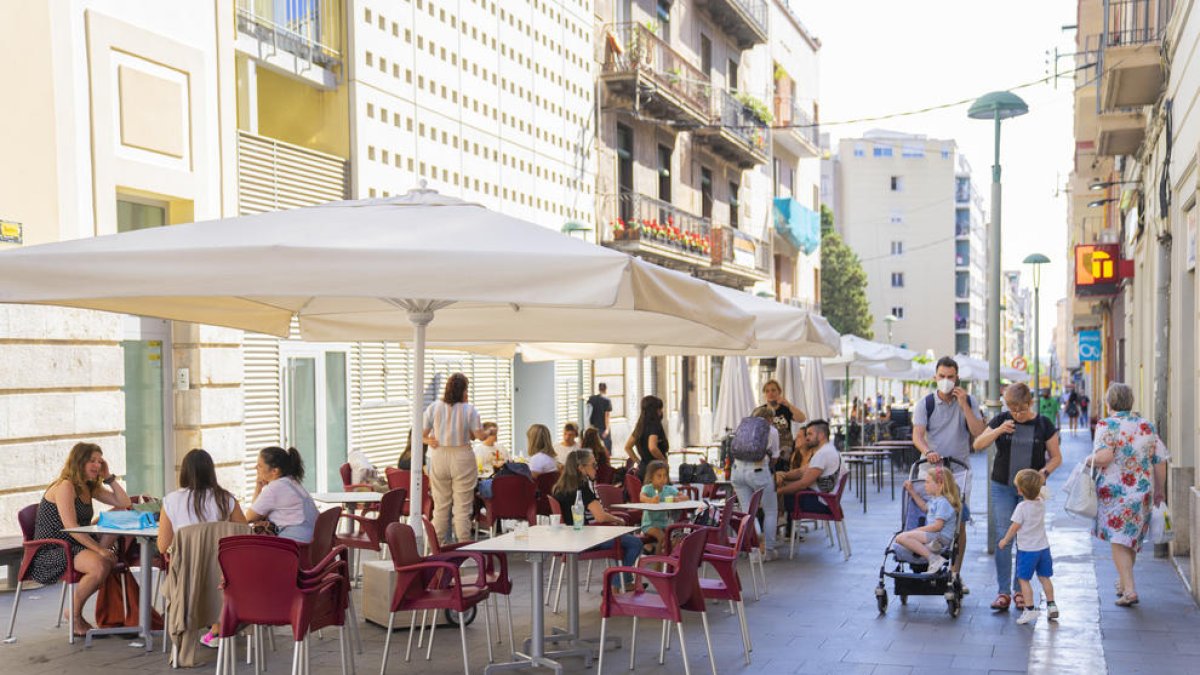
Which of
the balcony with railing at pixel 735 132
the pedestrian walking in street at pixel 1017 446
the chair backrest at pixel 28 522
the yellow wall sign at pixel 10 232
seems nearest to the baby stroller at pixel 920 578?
the pedestrian walking in street at pixel 1017 446

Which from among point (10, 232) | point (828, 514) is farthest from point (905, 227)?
point (10, 232)

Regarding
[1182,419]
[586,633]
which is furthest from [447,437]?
[1182,419]

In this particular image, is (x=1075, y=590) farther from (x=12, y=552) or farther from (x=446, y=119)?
(x=446, y=119)

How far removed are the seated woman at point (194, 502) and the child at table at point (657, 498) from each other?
3.67 m

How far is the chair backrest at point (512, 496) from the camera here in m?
10.9

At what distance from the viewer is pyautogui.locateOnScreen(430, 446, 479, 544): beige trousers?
37.6 ft

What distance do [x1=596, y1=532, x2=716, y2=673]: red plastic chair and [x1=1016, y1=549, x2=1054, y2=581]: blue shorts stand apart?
9.57 ft

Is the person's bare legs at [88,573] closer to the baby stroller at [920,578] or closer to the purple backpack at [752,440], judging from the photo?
the baby stroller at [920,578]

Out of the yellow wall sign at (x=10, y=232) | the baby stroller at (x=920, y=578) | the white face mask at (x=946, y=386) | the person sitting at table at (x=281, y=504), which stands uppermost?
the yellow wall sign at (x=10, y=232)

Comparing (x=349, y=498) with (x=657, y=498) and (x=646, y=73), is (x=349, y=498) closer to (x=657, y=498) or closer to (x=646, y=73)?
(x=657, y=498)

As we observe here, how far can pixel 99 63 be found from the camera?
39.3 ft

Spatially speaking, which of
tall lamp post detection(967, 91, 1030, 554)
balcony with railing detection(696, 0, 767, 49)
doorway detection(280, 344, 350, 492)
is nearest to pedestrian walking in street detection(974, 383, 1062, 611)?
tall lamp post detection(967, 91, 1030, 554)

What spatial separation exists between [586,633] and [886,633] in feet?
6.89

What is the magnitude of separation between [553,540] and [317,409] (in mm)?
9180
